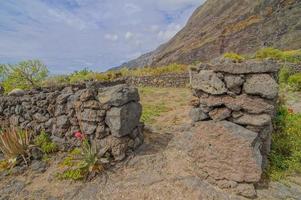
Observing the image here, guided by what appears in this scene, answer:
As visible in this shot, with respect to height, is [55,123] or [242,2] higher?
[242,2]

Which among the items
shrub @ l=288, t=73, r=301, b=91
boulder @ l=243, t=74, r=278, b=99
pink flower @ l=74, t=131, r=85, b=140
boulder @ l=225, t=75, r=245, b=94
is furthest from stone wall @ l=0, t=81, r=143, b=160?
shrub @ l=288, t=73, r=301, b=91

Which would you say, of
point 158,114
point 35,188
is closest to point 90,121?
point 35,188

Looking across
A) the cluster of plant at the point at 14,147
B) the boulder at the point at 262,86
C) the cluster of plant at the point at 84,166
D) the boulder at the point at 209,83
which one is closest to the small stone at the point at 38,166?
the cluster of plant at the point at 14,147

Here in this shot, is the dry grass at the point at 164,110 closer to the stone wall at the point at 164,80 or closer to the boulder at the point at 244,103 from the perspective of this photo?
the boulder at the point at 244,103

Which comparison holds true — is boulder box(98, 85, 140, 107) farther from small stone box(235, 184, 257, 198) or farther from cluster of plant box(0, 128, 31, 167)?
small stone box(235, 184, 257, 198)

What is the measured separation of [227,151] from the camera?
415 cm

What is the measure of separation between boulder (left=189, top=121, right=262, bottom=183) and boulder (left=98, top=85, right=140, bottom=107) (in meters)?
1.74

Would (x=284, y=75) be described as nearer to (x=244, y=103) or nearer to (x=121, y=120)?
(x=244, y=103)

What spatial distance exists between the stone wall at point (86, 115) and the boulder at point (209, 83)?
167cm

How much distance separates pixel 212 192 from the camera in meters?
4.04

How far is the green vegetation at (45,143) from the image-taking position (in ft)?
19.7

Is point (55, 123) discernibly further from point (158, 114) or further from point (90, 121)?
point (158, 114)

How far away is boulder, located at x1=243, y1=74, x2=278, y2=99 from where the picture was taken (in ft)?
12.9

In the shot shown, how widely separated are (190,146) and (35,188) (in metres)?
3.12
